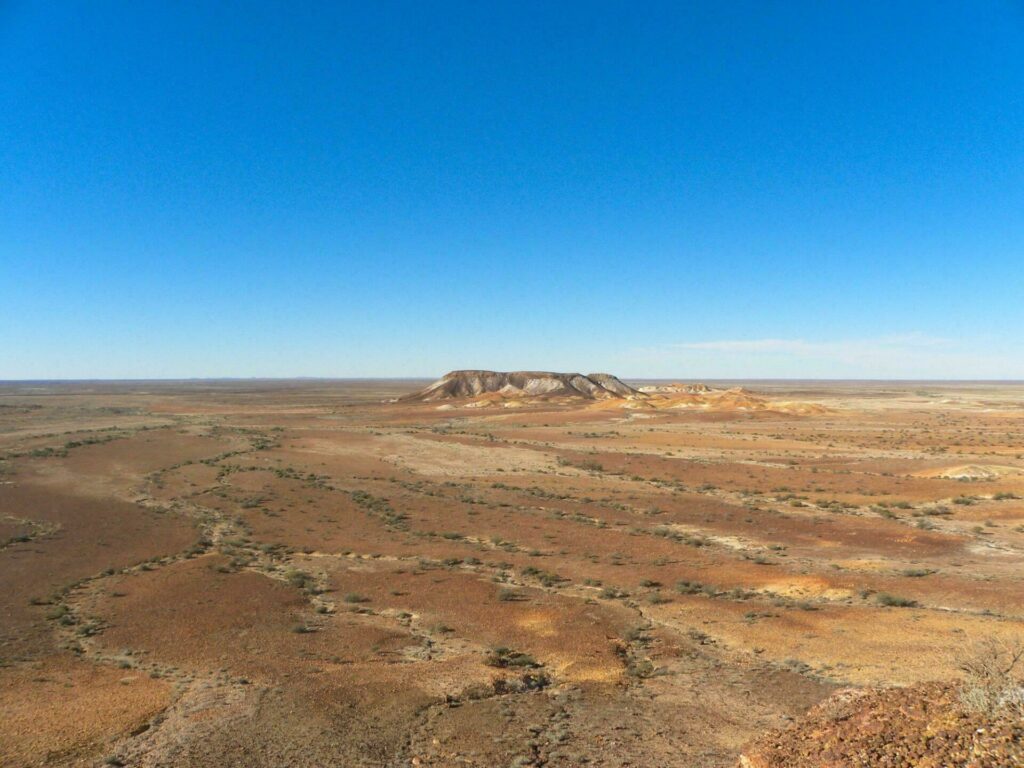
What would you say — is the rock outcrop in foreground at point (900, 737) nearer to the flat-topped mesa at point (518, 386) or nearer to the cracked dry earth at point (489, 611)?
the cracked dry earth at point (489, 611)

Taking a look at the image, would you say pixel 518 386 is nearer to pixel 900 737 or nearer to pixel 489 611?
pixel 489 611

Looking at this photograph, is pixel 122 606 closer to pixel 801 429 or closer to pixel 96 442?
pixel 96 442

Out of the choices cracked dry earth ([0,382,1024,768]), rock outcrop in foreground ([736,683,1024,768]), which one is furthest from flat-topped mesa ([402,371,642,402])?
rock outcrop in foreground ([736,683,1024,768])

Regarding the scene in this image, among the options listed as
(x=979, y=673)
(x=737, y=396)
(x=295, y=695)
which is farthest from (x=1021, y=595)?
(x=737, y=396)

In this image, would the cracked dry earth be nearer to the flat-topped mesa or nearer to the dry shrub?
the dry shrub

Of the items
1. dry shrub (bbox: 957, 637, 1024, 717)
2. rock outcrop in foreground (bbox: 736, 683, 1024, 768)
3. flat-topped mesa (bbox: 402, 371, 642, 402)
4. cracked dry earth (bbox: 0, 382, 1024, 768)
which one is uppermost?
flat-topped mesa (bbox: 402, 371, 642, 402)
